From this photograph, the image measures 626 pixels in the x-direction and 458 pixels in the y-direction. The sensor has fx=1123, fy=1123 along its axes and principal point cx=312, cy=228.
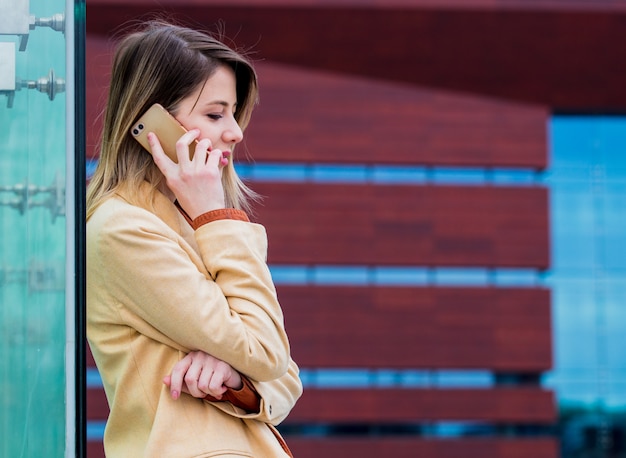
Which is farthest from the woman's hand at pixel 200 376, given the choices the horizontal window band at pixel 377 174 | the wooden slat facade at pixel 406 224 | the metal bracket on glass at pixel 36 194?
the horizontal window band at pixel 377 174

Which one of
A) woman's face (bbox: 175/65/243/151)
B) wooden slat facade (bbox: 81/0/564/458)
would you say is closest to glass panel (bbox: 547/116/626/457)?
wooden slat facade (bbox: 81/0/564/458)

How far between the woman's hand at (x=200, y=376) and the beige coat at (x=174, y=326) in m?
0.02

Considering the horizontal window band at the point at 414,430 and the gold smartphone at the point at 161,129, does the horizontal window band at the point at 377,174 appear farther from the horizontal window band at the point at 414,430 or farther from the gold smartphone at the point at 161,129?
the gold smartphone at the point at 161,129

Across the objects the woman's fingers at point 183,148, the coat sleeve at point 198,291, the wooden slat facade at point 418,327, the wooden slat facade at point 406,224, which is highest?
the wooden slat facade at point 406,224

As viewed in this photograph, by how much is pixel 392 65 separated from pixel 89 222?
616 inches

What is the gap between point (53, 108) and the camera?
1.86 m

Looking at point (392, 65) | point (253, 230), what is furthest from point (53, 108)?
point (392, 65)

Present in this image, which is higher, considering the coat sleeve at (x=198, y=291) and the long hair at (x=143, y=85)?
the long hair at (x=143, y=85)

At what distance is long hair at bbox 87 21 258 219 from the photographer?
6.27ft

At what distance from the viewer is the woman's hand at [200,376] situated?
1705 mm

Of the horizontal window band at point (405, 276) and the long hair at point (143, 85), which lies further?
the horizontal window band at point (405, 276)

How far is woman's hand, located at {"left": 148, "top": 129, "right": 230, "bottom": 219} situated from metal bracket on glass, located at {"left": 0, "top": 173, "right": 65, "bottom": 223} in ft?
0.56

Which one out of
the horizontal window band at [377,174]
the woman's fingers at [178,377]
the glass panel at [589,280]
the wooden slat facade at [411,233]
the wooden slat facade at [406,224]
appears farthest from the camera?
the glass panel at [589,280]

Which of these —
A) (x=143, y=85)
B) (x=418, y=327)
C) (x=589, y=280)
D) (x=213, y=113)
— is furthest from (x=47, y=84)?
(x=589, y=280)
